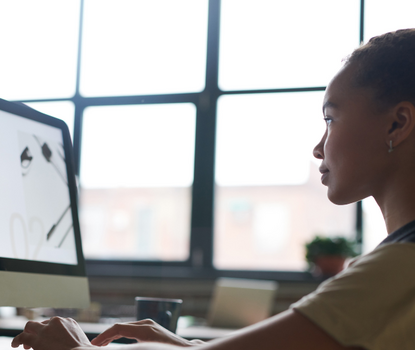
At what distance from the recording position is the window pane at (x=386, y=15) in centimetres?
348

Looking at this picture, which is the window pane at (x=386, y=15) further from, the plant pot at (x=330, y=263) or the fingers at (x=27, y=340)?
the fingers at (x=27, y=340)

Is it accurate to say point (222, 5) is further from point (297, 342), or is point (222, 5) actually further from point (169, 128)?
point (297, 342)

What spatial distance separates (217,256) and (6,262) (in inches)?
116

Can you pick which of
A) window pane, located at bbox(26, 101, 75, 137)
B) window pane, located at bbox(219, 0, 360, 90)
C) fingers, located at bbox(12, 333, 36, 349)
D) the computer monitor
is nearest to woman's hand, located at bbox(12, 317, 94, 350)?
fingers, located at bbox(12, 333, 36, 349)

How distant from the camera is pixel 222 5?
12.8 ft

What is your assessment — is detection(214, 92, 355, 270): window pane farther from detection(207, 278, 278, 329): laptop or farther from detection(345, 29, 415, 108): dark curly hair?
detection(345, 29, 415, 108): dark curly hair

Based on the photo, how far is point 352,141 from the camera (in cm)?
79

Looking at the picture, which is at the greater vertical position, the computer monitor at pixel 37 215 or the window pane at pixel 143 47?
the window pane at pixel 143 47

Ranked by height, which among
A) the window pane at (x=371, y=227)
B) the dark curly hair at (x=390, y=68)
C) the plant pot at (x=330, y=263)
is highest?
the dark curly hair at (x=390, y=68)

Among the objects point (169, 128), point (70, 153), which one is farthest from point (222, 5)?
point (70, 153)

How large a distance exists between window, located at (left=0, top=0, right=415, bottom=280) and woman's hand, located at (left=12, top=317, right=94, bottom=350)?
2.95m

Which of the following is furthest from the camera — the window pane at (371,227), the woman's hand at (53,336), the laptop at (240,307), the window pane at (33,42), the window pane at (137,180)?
the window pane at (33,42)

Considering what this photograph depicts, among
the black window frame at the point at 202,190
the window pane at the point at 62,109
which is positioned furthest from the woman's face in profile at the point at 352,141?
the window pane at the point at 62,109

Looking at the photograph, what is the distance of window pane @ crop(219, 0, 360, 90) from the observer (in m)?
3.65
